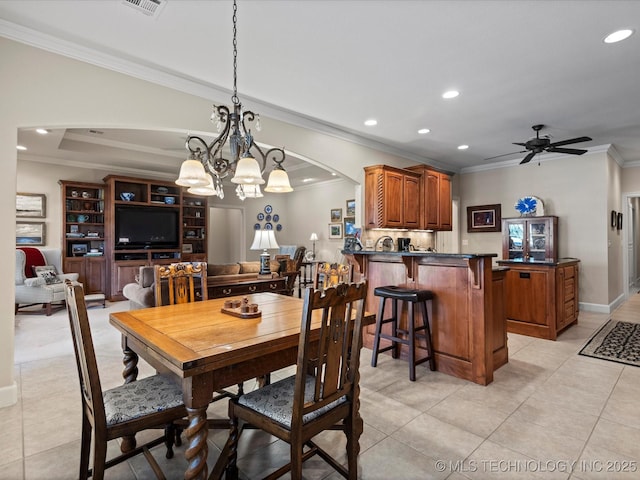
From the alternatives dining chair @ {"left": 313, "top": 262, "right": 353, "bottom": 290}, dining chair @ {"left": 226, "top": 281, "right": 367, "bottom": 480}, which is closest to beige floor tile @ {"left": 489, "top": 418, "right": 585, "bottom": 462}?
dining chair @ {"left": 226, "top": 281, "right": 367, "bottom": 480}

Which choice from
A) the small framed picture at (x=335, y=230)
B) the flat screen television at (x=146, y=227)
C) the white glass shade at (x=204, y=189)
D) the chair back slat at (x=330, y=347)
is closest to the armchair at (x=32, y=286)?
the flat screen television at (x=146, y=227)

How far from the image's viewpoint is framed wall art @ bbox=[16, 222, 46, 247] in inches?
242

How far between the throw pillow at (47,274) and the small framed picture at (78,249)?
2.56 ft

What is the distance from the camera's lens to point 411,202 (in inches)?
221

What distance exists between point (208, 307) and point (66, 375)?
188 centimetres

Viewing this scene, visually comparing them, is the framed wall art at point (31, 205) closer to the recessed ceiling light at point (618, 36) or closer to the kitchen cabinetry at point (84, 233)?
the kitchen cabinetry at point (84, 233)

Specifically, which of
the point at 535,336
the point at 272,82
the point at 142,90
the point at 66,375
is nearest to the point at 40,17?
the point at 142,90

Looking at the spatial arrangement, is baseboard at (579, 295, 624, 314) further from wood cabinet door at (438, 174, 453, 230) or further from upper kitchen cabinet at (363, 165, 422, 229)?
upper kitchen cabinet at (363, 165, 422, 229)

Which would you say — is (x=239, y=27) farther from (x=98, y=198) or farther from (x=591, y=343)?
(x=98, y=198)

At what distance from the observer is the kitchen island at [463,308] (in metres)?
2.92

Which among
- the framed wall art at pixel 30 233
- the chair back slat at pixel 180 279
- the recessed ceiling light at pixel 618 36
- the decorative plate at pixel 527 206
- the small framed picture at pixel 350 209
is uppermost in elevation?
the recessed ceiling light at pixel 618 36

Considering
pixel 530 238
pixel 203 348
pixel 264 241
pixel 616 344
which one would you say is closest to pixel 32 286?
pixel 264 241

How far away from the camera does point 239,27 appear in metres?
2.49

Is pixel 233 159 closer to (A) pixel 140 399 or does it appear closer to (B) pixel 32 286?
(A) pixel 140 399
